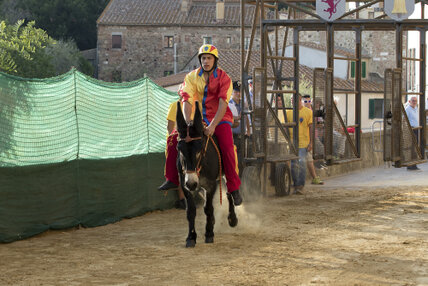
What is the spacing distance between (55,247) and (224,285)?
3.33m

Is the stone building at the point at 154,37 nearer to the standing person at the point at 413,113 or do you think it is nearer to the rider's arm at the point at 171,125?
the standing person at the point at 413,113

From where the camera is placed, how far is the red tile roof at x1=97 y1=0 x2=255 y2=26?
3036 inches

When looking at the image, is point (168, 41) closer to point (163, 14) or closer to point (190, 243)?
point (163, 14)

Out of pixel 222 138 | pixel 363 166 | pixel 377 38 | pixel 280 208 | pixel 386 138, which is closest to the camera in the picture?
pixel 222 138

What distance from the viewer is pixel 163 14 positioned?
78.2 meters

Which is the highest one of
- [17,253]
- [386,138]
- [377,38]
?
[377,38]

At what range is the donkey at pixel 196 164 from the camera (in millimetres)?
9477

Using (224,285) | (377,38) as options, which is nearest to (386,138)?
(224,285)

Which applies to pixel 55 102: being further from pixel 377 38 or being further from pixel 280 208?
pixel 377 38

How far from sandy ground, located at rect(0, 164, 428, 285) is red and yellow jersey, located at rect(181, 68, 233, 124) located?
1.67 metres

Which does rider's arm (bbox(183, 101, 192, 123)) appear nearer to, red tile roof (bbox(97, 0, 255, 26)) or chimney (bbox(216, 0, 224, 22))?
red tile roof (bbox(97, 0, 255, 26))

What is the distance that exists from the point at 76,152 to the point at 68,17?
72.8m

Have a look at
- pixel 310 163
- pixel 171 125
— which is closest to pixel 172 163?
pixel 171 125

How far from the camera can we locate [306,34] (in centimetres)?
6775
